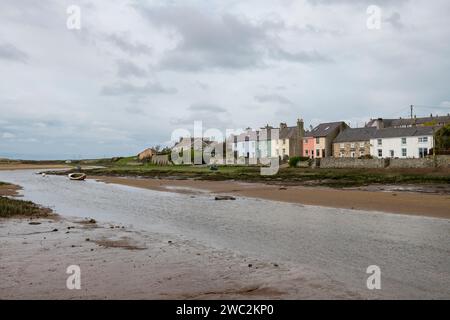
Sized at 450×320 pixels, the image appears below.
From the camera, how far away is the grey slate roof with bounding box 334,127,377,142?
68062 mm

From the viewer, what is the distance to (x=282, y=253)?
1177 centimetres

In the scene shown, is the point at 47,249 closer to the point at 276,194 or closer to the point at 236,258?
the point at 236,258

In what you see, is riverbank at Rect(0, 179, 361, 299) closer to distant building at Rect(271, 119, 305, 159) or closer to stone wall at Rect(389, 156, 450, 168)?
stone wall at Rect(389, 156, 450, 168)

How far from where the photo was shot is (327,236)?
47.2 feet

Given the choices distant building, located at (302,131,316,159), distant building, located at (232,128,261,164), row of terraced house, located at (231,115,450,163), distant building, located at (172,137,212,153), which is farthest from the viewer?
distant building, located at (172,137,212,153)

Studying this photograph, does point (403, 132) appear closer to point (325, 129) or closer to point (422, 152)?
point (422, 152)

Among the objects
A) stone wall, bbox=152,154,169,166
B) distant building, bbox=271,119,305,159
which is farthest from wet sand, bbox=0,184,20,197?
stone wall, bbox=152,154,169,166

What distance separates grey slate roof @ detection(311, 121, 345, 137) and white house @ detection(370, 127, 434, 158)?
32.4 feet

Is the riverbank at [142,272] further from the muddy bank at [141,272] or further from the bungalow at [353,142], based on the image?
the bungalow at [353,142]

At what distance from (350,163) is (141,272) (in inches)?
1945

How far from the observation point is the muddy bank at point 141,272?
25.9 ft
